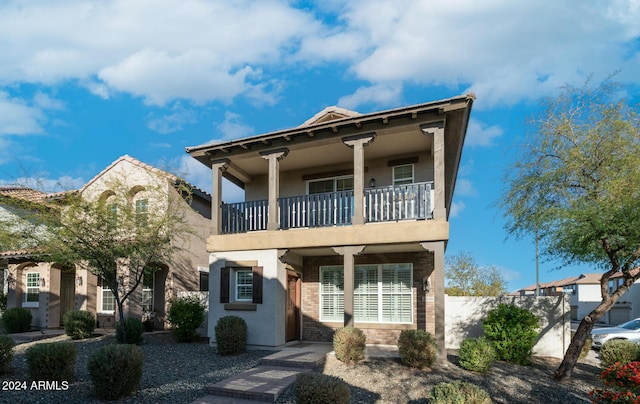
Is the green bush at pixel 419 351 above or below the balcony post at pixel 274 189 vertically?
below

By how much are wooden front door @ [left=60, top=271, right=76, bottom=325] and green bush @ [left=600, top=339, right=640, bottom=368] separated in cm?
2113

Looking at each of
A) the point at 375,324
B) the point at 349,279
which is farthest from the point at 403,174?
the point at 375,324

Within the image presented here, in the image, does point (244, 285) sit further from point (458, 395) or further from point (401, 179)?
point (458, 395)

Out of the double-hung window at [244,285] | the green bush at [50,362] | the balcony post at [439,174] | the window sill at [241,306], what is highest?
the balcony post at [439,174]

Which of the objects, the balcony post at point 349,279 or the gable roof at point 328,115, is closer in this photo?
the balcony post at point 349,279

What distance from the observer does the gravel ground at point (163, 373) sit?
7316 millimetres

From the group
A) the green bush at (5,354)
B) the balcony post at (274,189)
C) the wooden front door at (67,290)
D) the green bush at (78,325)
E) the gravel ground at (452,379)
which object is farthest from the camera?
the wooden front door at (67,290)

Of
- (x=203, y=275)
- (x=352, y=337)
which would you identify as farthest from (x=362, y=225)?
(x=203, y=275)

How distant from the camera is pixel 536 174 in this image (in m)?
10.9

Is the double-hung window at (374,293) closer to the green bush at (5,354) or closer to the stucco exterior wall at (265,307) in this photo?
the stucco exterior wall at (265,307)

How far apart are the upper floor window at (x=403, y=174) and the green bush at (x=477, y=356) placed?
5.40 meters

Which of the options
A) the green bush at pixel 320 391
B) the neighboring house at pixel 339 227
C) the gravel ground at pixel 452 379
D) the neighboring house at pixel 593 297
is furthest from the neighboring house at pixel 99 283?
the neighboring house at pixel 593 297

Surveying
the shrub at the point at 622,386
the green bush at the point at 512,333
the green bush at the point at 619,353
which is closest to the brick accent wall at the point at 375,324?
the green bush at the point at 512,333

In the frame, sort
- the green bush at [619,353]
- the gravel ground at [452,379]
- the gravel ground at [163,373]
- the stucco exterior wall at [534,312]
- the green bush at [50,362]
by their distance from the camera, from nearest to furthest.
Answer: the gravel ground at [163,373] → the green bush at [50,362] → the gravel ground at [452,379] → the green bush at [619,353] → the stucco exterior wall at [534,312]
